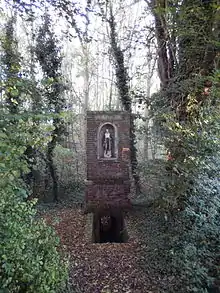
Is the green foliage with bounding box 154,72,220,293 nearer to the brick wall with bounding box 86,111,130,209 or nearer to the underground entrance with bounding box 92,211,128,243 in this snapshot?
the brick wall with bounding box 86,111,130,209

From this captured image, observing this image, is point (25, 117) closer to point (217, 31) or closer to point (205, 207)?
point (217, 31)

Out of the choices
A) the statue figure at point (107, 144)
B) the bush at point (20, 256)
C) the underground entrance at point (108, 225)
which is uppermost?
the statue figure at point (107, 144)

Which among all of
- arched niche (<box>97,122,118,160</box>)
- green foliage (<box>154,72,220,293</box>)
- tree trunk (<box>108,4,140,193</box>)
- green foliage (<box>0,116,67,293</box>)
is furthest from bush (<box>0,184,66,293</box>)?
tree trunk (<box>108,4,140,193</box>)

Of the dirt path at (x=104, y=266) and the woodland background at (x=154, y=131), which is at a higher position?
the woodland background at (x=154, y=131)

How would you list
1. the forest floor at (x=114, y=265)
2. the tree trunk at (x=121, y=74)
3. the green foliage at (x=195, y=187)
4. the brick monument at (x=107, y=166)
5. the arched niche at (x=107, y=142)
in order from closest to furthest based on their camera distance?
the forest floor at (x=114, y=265) → the green foliage at (x=195, y=187) → the brick monument at (x=107, y=166) → the arched niche at (x=107, y=142) → the tree trunk at (x=121, y=74)

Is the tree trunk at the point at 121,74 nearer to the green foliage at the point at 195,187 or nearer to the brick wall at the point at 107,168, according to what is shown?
the brick wall at the point at 107,168

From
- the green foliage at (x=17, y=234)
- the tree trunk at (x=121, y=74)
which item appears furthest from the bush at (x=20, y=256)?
the tree trunk at (x=121, y=74)

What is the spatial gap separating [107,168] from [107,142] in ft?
2.66

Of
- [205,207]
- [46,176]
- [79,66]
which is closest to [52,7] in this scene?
[205,207]

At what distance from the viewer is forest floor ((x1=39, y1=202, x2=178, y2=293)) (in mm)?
3805

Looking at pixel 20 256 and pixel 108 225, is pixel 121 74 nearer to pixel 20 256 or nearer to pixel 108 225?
pixel 108 225

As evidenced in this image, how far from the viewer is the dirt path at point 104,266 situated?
382cm

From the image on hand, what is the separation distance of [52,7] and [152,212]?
526 centimetres

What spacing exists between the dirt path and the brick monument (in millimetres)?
1935
